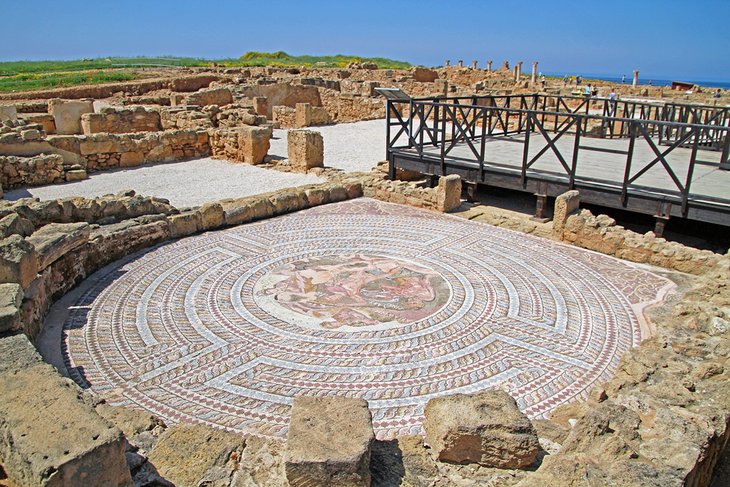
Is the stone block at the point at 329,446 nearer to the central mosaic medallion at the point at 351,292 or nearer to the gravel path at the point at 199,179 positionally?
the central mosaic medallion at the point at 351,292

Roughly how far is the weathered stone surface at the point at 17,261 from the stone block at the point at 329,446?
12.4 ft

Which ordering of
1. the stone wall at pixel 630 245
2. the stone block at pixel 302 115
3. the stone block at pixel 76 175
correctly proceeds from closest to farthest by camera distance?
the stone wall at pixel 630 245
the stone block at pixel 76 175
the stone block at pixel 302 115

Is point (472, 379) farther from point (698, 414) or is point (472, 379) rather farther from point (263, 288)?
point (263, 288)

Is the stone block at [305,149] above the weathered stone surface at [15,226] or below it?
above

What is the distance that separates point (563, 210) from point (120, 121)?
15055 mm

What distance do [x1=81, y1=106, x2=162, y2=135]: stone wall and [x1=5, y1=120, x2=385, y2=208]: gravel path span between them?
3.56 m

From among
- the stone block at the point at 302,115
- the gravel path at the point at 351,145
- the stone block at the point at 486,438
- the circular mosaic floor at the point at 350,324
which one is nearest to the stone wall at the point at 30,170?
the gravel path at the point at 351,145

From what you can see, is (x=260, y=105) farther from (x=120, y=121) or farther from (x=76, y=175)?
(x=76, y=175)

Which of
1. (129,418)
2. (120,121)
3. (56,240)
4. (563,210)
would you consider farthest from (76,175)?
(563,210)

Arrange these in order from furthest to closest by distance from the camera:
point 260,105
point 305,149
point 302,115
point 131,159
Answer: point 260,105
point 302,115
point 131,159
point 305,149

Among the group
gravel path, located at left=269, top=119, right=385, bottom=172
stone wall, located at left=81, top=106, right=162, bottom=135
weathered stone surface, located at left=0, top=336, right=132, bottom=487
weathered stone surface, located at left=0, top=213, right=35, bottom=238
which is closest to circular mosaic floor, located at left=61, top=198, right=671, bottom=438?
weathered stone surface, located at left=0, top=213, right=35, bottom=238

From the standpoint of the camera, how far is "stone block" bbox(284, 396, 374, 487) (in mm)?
3025

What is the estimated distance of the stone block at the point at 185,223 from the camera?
28.5 feet

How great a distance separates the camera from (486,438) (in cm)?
342
